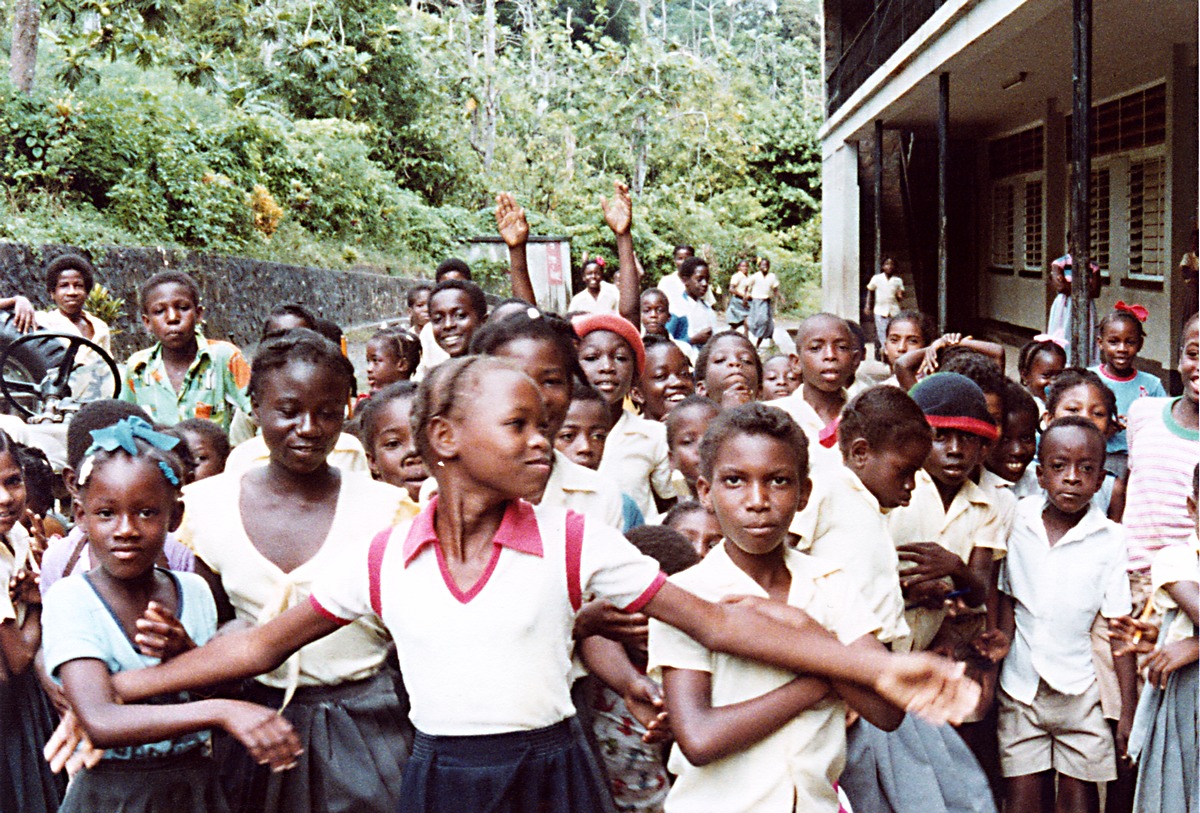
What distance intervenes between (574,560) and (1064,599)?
208 cm

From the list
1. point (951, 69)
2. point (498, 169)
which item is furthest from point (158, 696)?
point (498, 169)

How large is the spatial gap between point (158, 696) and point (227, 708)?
0.21 m

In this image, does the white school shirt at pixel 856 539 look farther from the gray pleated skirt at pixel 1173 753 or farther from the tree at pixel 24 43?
the tree at pixel 24 43

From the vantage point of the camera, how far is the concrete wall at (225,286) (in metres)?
11.5

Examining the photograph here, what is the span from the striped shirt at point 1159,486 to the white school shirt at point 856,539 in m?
1.34

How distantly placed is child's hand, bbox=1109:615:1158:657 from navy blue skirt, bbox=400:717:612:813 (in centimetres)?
179

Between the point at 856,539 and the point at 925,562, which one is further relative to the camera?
the point at 925,562

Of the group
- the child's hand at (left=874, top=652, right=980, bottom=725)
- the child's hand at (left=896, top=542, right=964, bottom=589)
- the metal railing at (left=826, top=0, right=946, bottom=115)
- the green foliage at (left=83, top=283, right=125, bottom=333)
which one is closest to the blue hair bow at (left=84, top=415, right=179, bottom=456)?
the child's hand at (left=874, top=652, right=980, bottom=725)

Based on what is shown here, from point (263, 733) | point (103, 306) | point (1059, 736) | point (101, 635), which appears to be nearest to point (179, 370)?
point (101, 635)

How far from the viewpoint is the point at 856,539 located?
3127mm

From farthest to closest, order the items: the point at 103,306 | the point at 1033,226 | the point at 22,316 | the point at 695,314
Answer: the point at 1033,226 < the point at 103,306 < the point at 695,314 < the point at 22,316

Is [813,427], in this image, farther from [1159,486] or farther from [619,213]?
[619,213]

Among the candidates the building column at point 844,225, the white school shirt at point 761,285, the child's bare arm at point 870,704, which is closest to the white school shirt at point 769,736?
the child's bare arm at point 870,704

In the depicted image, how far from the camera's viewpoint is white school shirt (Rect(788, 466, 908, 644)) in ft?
10.00
